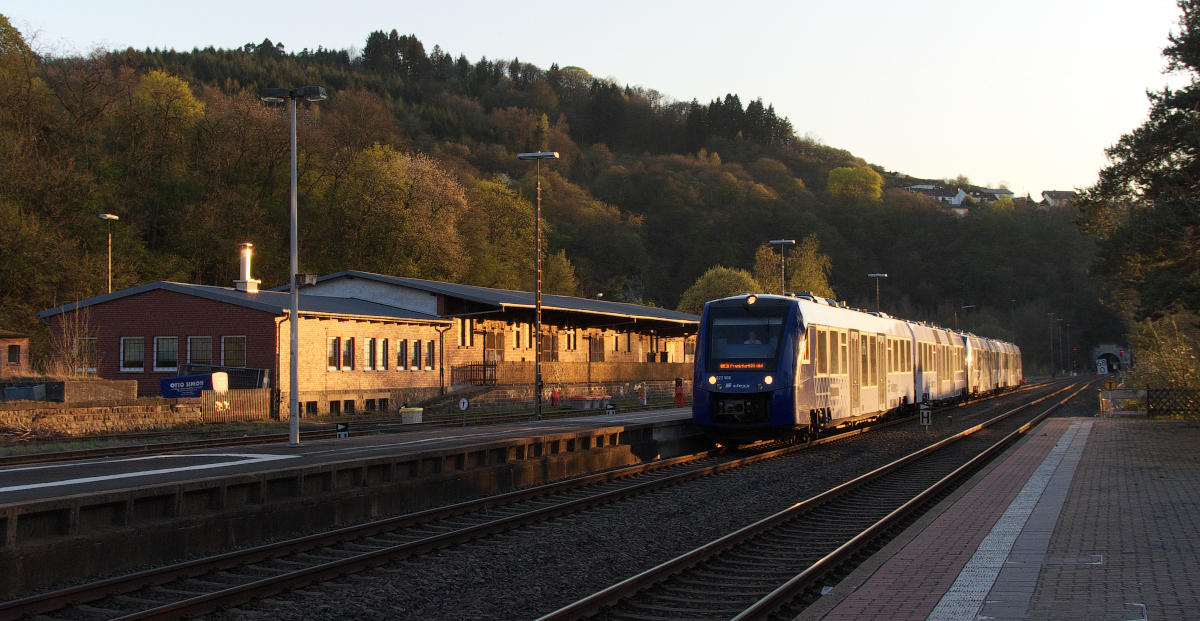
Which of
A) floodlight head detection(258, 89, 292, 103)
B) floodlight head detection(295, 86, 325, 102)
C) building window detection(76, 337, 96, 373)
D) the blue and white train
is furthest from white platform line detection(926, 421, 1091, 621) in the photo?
building window detection(76, 337, 96, 373)

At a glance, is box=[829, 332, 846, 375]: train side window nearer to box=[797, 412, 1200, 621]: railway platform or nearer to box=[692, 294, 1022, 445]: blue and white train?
box=[692, 294, 1022, 445]: blue and white train

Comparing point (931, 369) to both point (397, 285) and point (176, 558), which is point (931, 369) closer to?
point (397, 285)

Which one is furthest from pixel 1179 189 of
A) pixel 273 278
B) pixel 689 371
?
pixel 273 278

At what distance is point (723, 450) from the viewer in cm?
2300

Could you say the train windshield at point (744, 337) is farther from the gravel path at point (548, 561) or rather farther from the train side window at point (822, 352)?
the gravel path at point (548, 561)

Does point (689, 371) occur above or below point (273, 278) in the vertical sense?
below

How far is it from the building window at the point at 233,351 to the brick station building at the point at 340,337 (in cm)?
4

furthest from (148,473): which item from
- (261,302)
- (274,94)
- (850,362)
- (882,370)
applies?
(261,302)

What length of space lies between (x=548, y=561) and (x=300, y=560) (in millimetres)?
2566

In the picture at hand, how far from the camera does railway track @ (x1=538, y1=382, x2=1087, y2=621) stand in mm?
8383

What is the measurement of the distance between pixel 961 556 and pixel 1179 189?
836 inches

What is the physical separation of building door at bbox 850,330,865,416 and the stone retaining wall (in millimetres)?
18311

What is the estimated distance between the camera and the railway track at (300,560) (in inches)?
323

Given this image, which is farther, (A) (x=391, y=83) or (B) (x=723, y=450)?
(A) (x=391, y=83)
